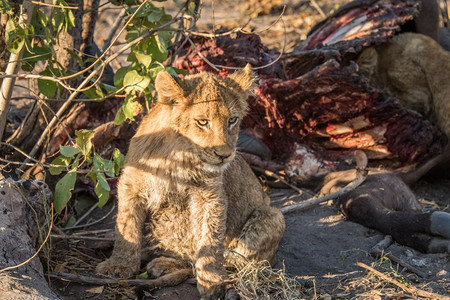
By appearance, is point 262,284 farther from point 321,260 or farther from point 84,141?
point 84,141

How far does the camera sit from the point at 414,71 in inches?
269

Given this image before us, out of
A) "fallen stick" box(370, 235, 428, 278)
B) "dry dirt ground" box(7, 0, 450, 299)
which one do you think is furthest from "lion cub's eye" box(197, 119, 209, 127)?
"fallen stick" box(370, 235, 428, 278)

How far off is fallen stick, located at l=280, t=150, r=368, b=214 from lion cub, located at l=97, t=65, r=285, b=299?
1.22 metres

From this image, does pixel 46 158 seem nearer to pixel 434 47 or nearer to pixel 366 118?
pixel 366 118

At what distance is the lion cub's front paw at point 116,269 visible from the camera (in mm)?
3996

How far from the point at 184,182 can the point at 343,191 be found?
2119 mm

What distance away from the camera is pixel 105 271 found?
4.00 metres

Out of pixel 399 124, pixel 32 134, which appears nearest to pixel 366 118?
pixel 399 124

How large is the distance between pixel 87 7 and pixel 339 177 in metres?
2.83

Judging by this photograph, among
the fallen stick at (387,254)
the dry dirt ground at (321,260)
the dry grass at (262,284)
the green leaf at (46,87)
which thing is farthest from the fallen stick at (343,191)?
the green leaf at (46,87)

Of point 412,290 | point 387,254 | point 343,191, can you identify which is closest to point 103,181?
point 412,290

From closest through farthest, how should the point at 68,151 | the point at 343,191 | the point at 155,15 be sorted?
1. the point at 68,151
2. the point at 155,15
3. the point at 343,191

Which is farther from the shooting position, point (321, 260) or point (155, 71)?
point (321, 260)

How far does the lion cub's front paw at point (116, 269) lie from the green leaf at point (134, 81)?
1.12 meters
